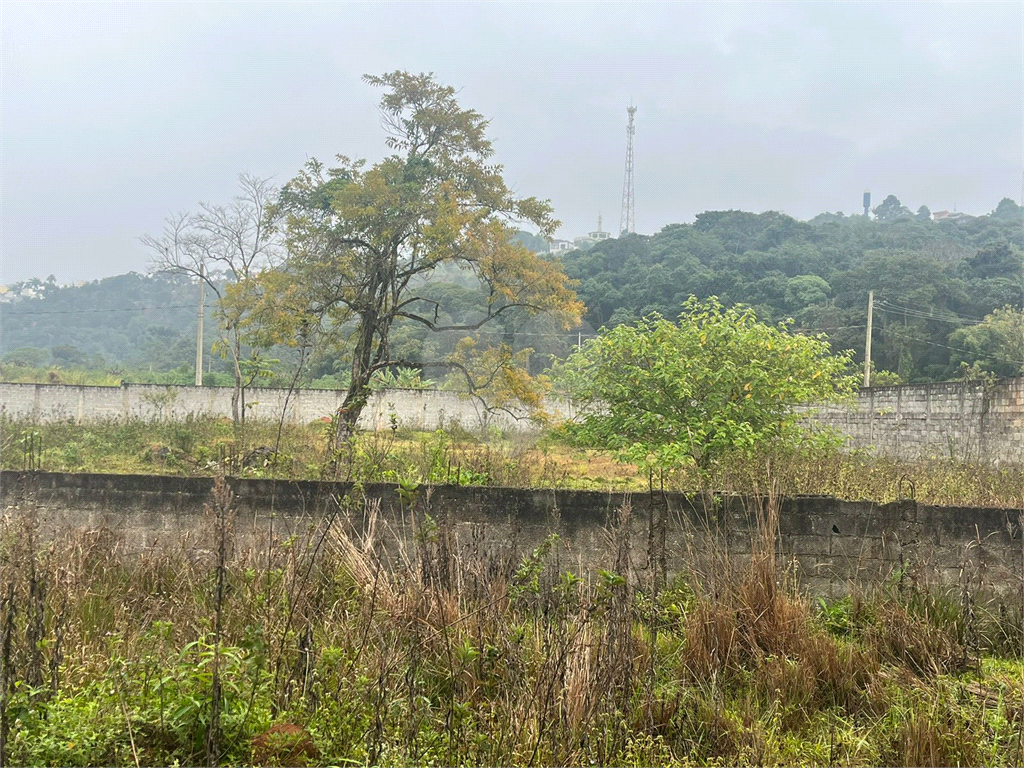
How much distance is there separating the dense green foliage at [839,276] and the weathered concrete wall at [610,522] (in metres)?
23.9

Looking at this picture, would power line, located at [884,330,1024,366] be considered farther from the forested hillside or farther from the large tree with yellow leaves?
the forested hillside

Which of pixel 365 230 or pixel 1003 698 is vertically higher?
pixel 365 230

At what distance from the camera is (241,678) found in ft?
10.2

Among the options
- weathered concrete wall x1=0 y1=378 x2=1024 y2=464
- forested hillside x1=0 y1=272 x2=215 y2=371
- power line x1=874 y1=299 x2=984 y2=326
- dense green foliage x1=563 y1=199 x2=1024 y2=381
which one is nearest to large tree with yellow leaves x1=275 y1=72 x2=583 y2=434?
weathered concrete wall x1=0 y1=378 x2=1024 y2=464

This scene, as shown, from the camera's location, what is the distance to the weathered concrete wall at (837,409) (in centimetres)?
1186

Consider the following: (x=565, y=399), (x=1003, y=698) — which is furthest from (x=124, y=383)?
(x=1003, y=698)

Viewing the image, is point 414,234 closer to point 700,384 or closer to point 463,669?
point 700,384

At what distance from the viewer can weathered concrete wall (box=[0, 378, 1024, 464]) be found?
1186cm

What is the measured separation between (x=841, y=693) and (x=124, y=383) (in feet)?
71.5

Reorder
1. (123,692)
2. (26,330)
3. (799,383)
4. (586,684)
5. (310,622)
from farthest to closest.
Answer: (26,330) < (799,383) < (310,622) < (586,684) < (123,692)

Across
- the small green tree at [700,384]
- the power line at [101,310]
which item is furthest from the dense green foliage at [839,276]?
the power line at [101,310]

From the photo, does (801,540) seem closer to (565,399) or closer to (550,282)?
(550,282)

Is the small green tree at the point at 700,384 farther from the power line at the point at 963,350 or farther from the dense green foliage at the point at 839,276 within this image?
the power line at the point at 963,350

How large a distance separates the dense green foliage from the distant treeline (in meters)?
0.08
